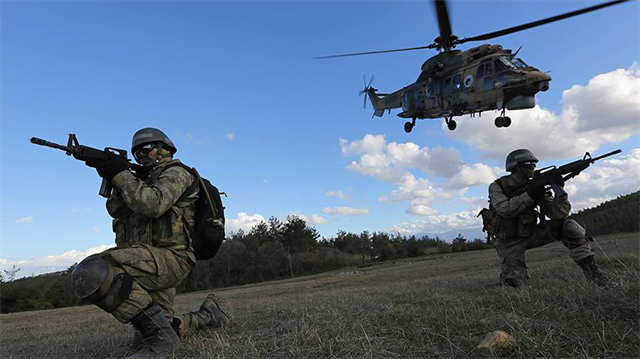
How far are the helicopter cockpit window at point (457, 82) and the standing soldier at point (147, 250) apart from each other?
1414 cm

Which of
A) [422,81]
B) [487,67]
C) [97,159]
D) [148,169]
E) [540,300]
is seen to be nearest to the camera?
[97,159]

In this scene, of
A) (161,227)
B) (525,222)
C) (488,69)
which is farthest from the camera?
(488,69)

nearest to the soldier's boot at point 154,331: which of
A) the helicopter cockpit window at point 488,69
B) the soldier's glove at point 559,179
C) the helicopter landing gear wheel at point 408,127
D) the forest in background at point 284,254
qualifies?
the soldier's glove at point 559,179

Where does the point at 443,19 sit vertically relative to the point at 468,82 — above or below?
above

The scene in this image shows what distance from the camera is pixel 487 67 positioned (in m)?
15.1

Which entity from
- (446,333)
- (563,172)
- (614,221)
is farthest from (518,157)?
(614,221)

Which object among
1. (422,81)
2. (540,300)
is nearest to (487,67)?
(422,81)

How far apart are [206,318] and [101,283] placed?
58.2 inches

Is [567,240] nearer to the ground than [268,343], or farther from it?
farther from it

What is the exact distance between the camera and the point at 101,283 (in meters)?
3.05

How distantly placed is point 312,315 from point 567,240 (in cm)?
375

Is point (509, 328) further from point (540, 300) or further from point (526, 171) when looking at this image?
point (526, 171)

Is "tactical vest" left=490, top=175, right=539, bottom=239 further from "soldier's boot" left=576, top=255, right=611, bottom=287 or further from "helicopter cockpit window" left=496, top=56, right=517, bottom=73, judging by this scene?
"helicopter cockpit window" left=496, top=56, right=517, bottom=73

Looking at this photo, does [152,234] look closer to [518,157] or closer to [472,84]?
[518,157]
